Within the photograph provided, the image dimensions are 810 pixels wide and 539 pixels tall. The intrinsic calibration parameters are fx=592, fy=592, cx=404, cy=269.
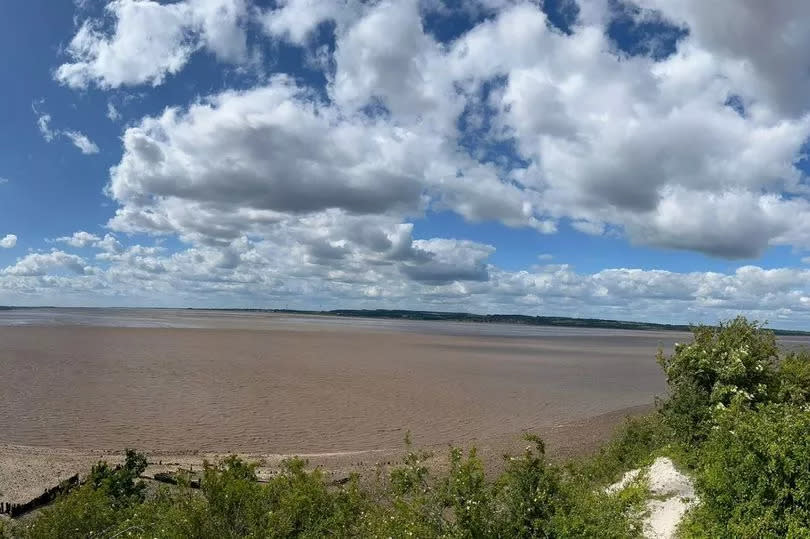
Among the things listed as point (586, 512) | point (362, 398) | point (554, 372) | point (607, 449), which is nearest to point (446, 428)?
point (362, 398)

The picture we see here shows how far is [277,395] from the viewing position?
105ft

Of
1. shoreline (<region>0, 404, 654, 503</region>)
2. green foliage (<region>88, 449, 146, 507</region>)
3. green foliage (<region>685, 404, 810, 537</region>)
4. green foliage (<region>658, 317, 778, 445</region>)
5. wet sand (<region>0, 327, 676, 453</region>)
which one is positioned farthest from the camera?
wet sand (<region>0, 327, 676, 453</region>)

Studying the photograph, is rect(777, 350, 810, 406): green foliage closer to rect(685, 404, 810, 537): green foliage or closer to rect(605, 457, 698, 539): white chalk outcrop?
rect(605, 457, 698, 539): white chalk outcrop

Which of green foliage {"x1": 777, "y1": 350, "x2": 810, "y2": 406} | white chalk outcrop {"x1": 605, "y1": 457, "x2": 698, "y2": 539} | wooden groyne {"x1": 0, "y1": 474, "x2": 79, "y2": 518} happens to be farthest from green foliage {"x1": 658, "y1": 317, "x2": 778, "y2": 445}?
wooden groyne {"x1": 0, "y1": 474, "x2": 79, "y2": 518}

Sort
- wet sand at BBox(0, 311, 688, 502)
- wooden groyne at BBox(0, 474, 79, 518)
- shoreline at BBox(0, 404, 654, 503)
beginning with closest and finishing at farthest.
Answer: wooden groyne at BBox(0, 474, 79, 518)
shoreline at BBox(0, 404, 654, 503)
wet sand at BBox(0, 311, 688, 502)

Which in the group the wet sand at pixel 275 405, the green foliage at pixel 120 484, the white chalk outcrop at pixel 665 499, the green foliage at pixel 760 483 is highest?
the green foliage at pixel 760 483

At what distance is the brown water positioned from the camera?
76.6 feet

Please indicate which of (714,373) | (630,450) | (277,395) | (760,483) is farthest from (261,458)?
(760,483)

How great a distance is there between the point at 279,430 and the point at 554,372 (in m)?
29.3

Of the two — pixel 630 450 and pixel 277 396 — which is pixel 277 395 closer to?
pixel 277 396

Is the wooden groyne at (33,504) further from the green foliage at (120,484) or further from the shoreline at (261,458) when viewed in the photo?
the green foliage at (120,484)

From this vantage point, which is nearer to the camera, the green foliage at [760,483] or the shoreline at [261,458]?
the green foliage at [760,483]

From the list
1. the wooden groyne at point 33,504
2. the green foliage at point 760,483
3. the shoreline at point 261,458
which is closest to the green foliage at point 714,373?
the green foliage at point 760,483

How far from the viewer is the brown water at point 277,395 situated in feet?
76.6
